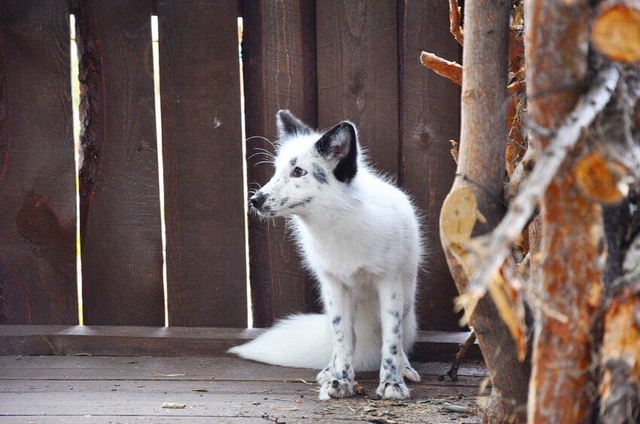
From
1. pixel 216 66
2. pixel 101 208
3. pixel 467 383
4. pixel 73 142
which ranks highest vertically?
pixel 216 66

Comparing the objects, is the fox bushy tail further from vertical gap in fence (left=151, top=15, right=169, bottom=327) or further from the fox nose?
the fox nose

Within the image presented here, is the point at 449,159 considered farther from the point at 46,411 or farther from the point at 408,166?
the point at 46,411

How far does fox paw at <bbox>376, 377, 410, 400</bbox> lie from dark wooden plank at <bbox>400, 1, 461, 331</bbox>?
687 mm

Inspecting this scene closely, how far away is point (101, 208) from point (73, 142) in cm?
32

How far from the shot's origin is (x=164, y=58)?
379 cm

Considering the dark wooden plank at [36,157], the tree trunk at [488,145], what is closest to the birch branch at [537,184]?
the tree trunk at [488,145]

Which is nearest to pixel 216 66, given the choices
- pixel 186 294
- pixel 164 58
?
pixel 164 58

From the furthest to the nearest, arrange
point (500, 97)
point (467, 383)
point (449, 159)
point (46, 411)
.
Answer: point (449, 159)
point (467, 383)
point (46, 411)
point (500, 97)

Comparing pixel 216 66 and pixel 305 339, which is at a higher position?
pixel 216 66

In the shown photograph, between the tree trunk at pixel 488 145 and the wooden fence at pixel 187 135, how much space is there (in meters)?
1.33

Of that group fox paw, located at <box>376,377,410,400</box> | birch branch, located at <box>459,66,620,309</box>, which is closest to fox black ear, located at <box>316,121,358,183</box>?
fox paw, located at <box>376,377,410,400</box>

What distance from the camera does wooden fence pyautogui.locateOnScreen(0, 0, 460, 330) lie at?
371cm

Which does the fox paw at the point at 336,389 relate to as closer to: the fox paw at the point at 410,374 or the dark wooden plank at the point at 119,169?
the fox paw at the point at 410,374

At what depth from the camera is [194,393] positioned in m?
3.26
